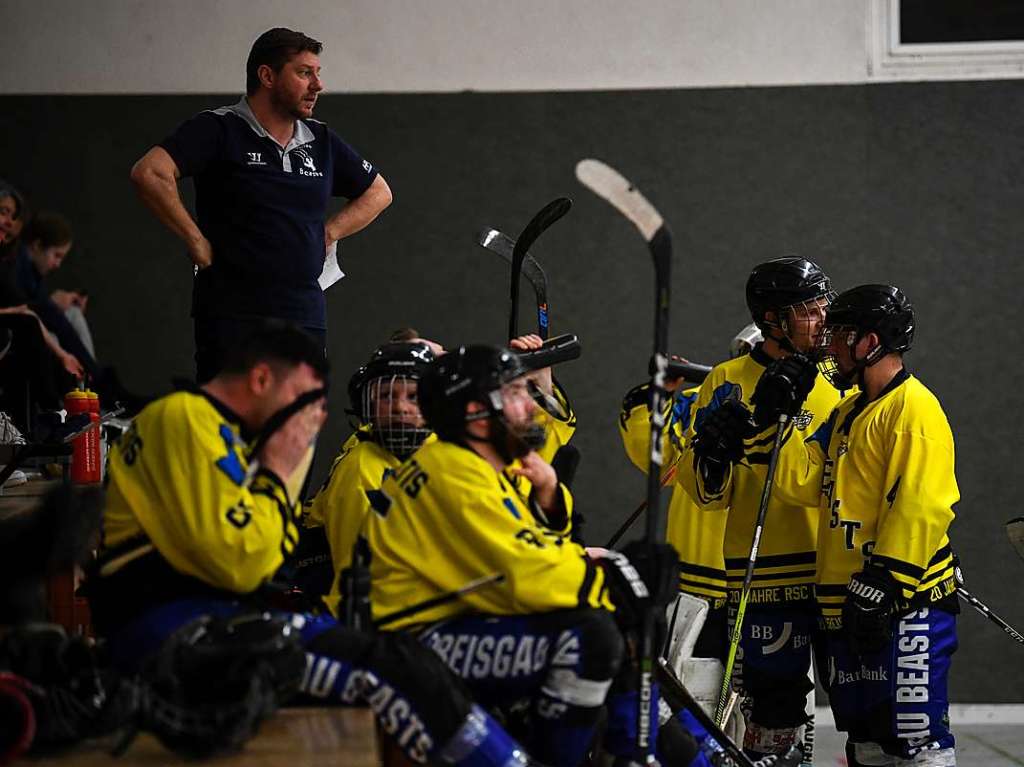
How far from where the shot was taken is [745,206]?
6.04 m

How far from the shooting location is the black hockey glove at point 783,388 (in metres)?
3.74

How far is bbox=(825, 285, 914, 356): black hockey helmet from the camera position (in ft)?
12.5

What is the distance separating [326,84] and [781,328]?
253cm

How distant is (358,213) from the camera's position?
4.06 m

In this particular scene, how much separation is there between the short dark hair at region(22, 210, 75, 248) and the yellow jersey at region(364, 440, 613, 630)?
2.84 meters

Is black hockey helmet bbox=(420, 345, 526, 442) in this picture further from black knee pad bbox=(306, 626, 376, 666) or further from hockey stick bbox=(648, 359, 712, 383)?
hockey stick bbox=(648, 359, 712, 383)

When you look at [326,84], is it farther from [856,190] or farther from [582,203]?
[856,190]

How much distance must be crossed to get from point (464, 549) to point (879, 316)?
1589 millimetres

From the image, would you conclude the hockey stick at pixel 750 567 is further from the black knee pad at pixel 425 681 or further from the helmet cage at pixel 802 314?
the black knee pad at pixel 425 681

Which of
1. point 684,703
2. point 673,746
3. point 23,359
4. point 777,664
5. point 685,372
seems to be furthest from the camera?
point 23,359

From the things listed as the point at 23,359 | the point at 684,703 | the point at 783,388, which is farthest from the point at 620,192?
the point at 23,359

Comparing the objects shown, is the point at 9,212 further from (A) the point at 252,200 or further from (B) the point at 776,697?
(B) the point at 776,697

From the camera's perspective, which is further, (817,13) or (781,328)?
(817,13)

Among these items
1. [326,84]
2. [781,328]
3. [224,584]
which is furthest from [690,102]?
[224,584]
